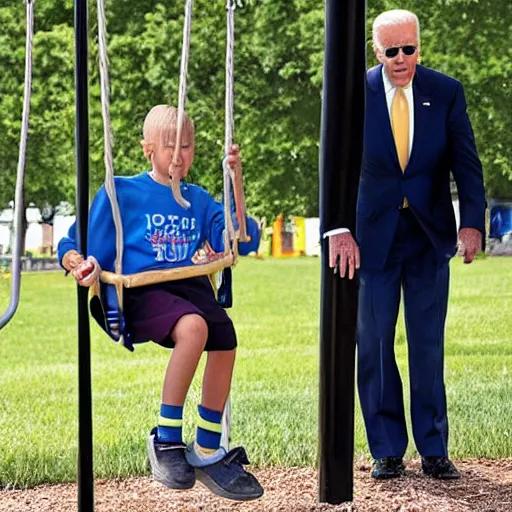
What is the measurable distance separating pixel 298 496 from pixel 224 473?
0.67 meters

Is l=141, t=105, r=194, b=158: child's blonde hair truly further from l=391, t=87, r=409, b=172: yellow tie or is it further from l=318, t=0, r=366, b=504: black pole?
l=391, t=87, r=409, b=172: yellow tie

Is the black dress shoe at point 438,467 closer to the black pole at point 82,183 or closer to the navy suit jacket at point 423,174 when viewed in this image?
the navy suit jacket at point 423,174

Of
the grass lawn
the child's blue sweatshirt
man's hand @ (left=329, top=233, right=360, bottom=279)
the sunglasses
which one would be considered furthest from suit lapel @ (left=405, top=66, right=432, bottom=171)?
the grass lawn

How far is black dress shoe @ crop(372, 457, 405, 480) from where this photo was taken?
4223 mm

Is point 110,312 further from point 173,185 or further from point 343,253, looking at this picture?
point 343,253

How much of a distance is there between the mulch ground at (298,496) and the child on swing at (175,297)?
501 mm

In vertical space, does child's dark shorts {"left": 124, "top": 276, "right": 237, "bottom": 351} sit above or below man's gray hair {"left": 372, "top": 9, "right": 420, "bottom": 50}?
below

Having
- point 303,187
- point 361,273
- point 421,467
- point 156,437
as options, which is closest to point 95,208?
point 156,437

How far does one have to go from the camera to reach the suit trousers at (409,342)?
13.3 ft

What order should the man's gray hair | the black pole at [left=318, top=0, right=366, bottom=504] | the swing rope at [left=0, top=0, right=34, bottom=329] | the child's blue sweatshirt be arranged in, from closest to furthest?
the child's blue sweatshirt → the swing rope at [left=0, top=0, right=34, bottom=329] → the black pole at [left=318, top=0, right=366, bottom=504] → the man's gray hair

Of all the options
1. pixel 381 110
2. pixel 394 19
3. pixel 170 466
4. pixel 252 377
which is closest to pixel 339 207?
pixel 381 110

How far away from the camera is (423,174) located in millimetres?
4008

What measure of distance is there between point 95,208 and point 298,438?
202cm

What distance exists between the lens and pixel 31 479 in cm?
476
